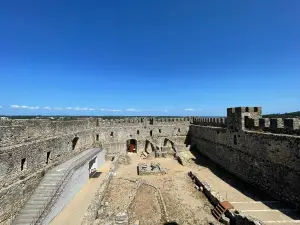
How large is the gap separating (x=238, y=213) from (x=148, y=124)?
20.4m

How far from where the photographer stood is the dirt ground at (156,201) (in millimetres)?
11031

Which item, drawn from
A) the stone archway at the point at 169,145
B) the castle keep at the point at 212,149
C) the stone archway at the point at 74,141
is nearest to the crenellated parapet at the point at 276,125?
the castle keep at the point at 212,149

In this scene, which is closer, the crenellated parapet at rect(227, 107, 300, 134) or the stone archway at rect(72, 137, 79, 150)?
the crenellated parapet at rect(227, 107, 300, 134)

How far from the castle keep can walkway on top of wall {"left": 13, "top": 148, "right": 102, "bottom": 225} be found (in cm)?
29

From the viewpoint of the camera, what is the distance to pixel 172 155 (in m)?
26.3

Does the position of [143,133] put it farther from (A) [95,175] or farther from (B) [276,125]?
(B) [276,125]

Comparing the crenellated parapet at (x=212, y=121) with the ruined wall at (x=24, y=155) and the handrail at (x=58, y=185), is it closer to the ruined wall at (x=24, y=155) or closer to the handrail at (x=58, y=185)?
the handrail at (x=58, y=185)

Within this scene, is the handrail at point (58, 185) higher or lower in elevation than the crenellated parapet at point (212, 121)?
lower

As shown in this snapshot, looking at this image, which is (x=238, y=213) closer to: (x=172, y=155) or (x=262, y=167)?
(x=262, y=167)

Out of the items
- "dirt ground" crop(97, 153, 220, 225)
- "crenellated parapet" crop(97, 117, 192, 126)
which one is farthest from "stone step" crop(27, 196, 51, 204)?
"crenellated parapet" crop(97, 117, 192, 126)

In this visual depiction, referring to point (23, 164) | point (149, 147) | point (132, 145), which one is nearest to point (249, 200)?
point (23, 164)

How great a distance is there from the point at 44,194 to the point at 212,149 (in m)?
16.0

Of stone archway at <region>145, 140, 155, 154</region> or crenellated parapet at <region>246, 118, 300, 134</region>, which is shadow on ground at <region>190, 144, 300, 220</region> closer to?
crenellated parapet at <region>246, 118, 300, 134</region>

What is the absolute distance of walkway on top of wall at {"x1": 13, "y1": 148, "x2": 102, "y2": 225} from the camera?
10784mm
